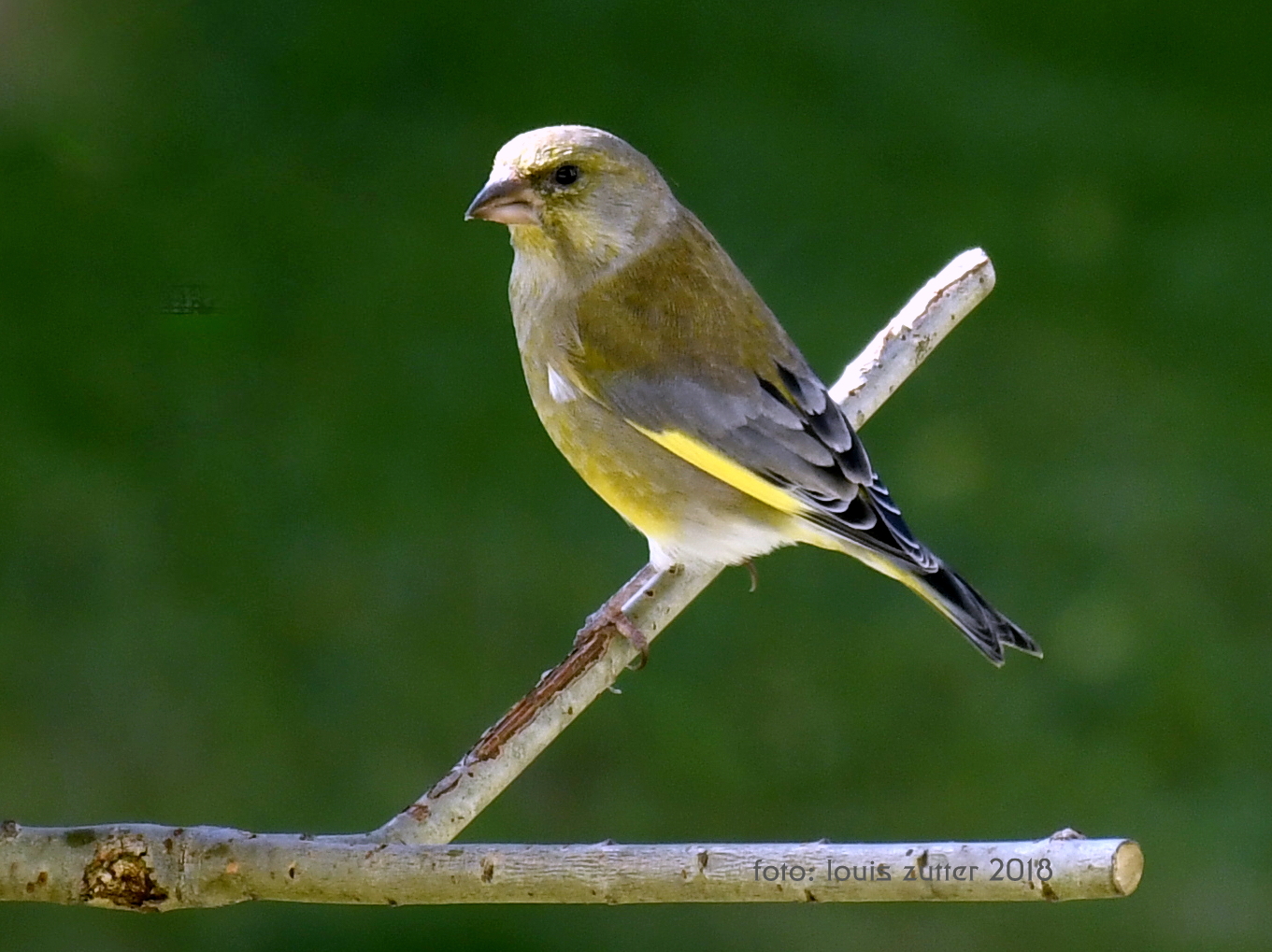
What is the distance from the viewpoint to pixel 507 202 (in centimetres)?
275

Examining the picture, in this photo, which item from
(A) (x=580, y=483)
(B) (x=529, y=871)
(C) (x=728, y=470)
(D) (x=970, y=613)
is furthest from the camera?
(A) (x=580, y=483)

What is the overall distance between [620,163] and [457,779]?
102cm

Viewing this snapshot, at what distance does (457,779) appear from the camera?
7.86 feet

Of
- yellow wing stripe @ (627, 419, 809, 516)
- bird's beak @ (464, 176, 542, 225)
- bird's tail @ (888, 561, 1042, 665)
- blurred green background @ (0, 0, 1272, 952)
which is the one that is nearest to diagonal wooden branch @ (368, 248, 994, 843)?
yellow wing stripe @ (627, 419, 809, 516)

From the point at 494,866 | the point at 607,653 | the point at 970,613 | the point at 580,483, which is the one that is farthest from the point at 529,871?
the point at 580,483

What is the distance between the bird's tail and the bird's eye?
2.56ft

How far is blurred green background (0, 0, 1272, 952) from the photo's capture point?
445cm

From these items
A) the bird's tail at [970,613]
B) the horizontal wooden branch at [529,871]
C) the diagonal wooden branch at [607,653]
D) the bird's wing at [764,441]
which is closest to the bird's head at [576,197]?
the bird's wing at [764,441]

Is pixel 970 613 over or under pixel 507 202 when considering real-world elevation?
under

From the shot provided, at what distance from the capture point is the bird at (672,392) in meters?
2.87

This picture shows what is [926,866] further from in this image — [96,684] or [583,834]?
[96,684]

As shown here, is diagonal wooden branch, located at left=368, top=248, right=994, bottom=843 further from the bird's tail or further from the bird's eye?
the bird's eye

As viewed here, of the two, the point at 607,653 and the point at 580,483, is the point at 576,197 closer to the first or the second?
the point at 607,653

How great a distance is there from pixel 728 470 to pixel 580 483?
2442mm
